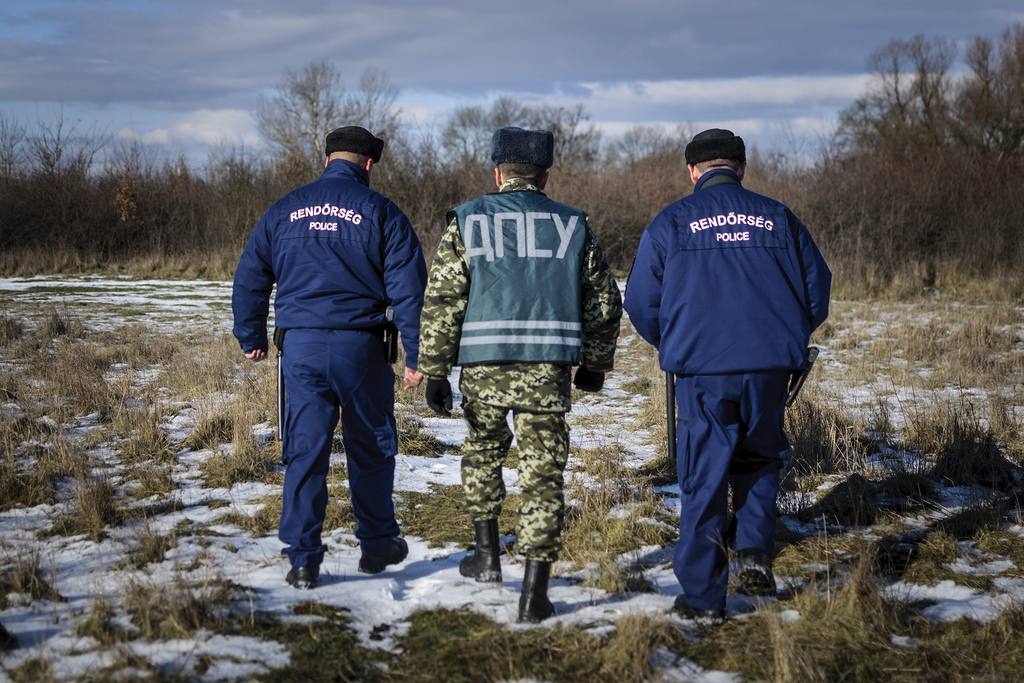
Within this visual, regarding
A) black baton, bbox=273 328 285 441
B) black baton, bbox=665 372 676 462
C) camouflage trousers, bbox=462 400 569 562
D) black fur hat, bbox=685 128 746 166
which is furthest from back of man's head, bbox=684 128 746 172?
black baton, bbox=273 328 285 441

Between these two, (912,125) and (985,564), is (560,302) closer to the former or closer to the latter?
(985,564)

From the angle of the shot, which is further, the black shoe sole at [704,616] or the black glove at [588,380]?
the black glove at [588,380]

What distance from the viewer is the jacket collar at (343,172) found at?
3457 millimetres

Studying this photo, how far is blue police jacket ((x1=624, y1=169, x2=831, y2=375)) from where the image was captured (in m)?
2.99

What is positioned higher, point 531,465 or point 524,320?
point 524,320

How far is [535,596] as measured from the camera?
2930mm

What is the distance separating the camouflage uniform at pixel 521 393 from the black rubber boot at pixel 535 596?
0.16 ft

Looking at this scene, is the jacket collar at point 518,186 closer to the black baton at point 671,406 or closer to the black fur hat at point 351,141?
the black fur hat at point 351,141

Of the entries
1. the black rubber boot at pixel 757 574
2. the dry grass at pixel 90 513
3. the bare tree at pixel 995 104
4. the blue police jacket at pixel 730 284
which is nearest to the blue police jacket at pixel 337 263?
the blue police jacket at pixel 730 284

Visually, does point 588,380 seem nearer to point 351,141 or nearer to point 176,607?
point 351,141

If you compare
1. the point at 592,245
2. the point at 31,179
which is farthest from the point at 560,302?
the point at 31,179

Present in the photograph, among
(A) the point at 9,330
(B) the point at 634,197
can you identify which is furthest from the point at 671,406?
(B) the point at 634,197

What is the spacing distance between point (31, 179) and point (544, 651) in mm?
21266

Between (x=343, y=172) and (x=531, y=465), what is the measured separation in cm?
156
